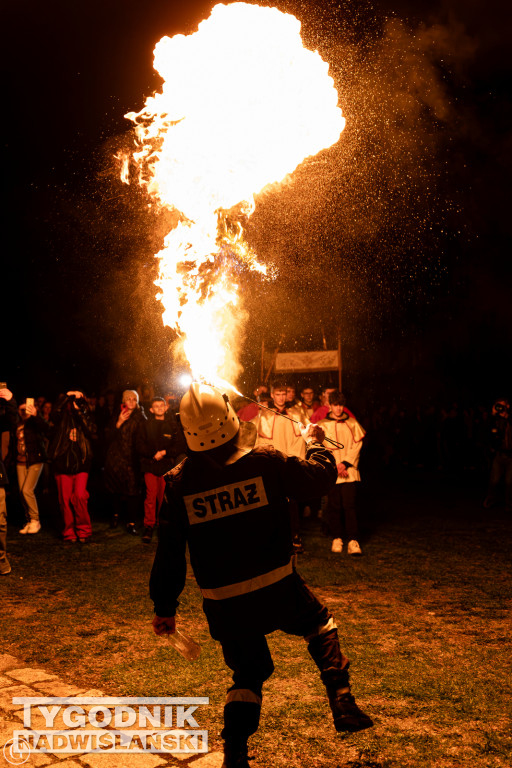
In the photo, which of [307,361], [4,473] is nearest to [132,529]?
[4,473]

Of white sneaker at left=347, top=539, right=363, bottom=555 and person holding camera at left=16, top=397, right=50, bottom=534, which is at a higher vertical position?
person holding camera at left=16, top=397, right=50, bottom=534

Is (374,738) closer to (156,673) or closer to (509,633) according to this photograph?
(156,673)

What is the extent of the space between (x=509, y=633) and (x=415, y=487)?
10.6 metres

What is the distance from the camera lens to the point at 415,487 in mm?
16031

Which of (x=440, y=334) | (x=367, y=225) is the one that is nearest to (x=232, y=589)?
(x=367, y=225)

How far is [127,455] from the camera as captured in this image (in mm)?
10219

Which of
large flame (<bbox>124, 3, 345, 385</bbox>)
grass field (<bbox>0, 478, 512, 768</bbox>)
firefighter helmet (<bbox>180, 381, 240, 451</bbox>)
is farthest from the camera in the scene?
large flame (<bbox>124, 3, 345, 385</bbox>)

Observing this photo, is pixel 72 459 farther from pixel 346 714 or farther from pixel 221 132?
pixel 346 714

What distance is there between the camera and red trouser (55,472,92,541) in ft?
Result: 31.2

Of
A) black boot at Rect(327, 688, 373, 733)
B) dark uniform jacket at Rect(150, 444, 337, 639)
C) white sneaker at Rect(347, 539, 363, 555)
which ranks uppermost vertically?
dark uniform jacket at Rect(150, 444, 337, 639)

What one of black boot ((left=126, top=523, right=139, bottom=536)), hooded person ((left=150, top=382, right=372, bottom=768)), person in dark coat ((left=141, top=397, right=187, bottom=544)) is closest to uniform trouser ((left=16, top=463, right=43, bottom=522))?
black boot ((left=126, top=523, right=139, bottom=536))

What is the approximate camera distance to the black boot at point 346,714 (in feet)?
10.7

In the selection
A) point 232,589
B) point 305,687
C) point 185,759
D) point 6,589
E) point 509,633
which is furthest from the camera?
point 6,589

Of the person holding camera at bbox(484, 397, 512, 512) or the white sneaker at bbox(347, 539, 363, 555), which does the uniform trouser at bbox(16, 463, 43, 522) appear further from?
the person holding camera at bbox(484, 397, 512, 512)
